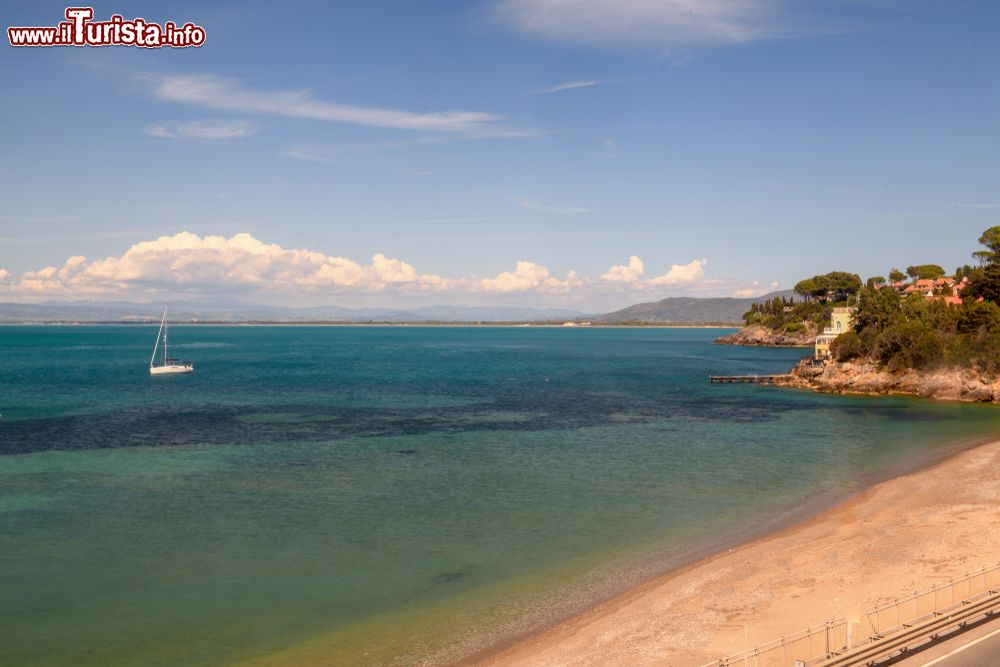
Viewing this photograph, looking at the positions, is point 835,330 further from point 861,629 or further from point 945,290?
point 861,629

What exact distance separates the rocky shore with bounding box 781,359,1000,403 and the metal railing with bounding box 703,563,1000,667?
72.9 metres

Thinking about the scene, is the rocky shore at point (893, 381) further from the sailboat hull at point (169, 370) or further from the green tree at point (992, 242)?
the sailboat hull at point (169, 370)

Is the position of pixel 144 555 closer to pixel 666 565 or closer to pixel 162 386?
pixel 666 565

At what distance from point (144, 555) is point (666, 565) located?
2261 cm

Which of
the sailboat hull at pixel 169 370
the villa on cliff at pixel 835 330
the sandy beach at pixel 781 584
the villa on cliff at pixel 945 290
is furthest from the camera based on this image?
the villa on cliff at pixel 945 290

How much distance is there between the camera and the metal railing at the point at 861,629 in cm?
1850

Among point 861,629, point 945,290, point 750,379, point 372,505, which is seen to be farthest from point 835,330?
point 861,629

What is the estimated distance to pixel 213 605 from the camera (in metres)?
26.8

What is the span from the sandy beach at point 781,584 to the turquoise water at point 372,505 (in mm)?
2154

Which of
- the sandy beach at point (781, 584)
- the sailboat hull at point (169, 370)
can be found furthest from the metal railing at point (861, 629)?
the sailboat hull at point (169, 370)

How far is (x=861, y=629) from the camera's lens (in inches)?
806

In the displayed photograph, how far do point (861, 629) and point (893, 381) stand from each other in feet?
280

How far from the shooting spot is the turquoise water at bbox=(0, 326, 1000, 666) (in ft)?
83.1

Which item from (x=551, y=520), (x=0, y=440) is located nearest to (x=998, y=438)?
(x=551, y=520)
